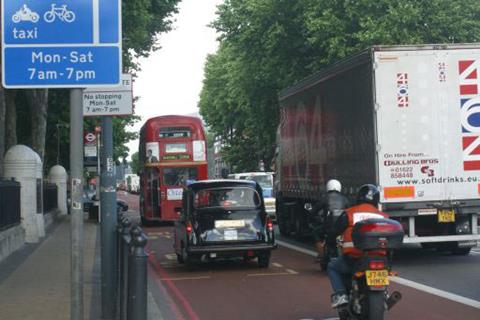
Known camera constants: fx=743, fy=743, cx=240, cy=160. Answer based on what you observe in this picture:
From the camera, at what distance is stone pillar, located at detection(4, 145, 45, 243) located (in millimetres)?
21031

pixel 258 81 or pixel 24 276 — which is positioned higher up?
pixel 258 81

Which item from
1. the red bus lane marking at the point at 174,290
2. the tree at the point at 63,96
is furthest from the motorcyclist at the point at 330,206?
the tree at the point at 63,96

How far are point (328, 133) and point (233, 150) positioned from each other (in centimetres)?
4452

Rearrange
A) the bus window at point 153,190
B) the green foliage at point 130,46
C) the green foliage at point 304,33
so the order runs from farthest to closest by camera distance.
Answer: the green foliage at point 304,33, the bus window at point 153,190, the green foliage at point 130,46

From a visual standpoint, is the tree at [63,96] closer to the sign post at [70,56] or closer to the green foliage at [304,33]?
the green foliage at [304,33]

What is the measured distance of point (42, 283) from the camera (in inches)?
487

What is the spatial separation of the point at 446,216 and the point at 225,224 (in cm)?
427

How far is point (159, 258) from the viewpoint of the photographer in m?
17.7

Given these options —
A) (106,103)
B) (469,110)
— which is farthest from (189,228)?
(469,110)

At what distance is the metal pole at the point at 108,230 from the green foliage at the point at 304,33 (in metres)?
21.3

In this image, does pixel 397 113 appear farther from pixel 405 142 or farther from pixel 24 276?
pixel 24 276

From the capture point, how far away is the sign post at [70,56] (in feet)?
18.5

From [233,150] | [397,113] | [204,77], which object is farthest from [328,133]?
[204,77]

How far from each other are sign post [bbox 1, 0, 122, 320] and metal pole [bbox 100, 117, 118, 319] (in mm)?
3466
